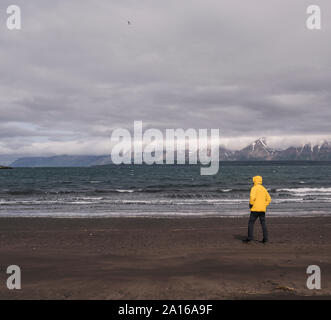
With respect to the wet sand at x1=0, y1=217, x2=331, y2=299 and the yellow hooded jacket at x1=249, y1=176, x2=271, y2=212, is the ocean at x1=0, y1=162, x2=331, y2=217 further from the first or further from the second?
the yellow hooded jacket at x1=249, y1=176, x2=271, y2=212

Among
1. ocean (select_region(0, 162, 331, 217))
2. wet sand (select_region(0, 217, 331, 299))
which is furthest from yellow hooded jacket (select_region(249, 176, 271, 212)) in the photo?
ocean (select_region(0, 162, 331, 217))

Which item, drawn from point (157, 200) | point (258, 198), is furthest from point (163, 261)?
point (157, 200)

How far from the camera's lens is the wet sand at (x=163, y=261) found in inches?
257

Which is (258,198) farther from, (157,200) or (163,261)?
(157,200)

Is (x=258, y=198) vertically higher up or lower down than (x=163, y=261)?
higher up

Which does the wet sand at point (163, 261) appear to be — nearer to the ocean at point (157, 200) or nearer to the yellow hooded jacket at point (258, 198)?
the yellow hooded jacket at point (258, 198)

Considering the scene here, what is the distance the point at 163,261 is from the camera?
870cm
